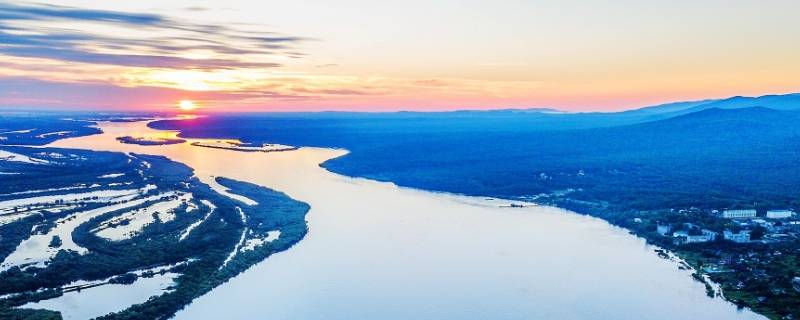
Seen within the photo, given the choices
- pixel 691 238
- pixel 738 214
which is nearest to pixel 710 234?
pixel 691 238

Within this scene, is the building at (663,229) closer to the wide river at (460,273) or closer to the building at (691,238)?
the building at (691,238)

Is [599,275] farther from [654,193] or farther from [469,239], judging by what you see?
[654,193]

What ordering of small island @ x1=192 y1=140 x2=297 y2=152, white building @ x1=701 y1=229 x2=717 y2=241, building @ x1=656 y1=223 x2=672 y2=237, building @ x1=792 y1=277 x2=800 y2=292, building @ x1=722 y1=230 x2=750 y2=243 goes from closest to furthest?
building @ x1=792 y1=277 x2=800 y2=292, building @ x1=722 y1=230 x2=750 y2=243, white building @ x1=701 y1=229 x2=717 y2=241, building @ x1=656 y1=223 x2=672 y2=237, small island @ x1=192 y1=140 x2=297 y2=152

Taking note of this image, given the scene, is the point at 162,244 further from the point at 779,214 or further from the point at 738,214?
the point at 779,214

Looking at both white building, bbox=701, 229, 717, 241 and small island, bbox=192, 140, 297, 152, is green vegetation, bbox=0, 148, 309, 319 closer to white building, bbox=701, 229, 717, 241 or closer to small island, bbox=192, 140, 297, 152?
white building, bbox=701, 229, 717, 241

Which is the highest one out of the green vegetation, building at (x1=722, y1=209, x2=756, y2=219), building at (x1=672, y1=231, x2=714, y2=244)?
building at (x1=722, y1=209, x2=756, y2=219)

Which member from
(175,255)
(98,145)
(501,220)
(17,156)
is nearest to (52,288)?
(175,255)

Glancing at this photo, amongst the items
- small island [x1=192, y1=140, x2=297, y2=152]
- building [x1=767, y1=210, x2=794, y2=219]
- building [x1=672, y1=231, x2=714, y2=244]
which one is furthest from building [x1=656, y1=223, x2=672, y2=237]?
small island [x1=192, y1=140, x2=297, y2=152]

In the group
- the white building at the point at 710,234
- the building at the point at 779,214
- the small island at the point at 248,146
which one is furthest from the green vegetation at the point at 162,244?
the small island at the point at 248,146
